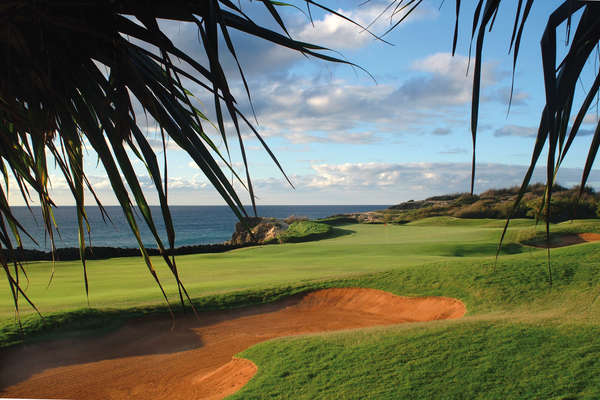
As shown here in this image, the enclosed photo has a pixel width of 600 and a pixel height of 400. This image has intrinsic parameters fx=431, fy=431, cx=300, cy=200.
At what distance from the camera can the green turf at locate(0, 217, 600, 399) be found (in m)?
4.36

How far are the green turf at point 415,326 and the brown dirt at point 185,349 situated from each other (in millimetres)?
346

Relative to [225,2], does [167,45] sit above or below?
below

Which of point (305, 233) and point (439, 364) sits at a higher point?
point (305, 233)

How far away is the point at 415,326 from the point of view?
599cm

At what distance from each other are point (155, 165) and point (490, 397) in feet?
13.2

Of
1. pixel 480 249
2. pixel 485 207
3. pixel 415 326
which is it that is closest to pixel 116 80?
pixel 415 326

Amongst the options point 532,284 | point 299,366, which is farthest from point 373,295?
point 299,366

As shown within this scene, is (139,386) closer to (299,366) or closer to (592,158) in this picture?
(299,366)

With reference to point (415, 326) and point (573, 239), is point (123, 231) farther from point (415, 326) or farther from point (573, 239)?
point (415, 326)

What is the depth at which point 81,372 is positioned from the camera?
6047mm

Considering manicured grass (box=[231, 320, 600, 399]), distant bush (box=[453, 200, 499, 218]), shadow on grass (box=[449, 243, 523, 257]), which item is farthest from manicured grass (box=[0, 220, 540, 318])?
distant bush (box=[453, 200, 499, 218])

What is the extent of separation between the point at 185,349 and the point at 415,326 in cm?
363

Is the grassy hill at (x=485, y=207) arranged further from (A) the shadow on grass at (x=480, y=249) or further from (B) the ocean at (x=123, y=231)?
(B) the ocean at (x=123, y=231)

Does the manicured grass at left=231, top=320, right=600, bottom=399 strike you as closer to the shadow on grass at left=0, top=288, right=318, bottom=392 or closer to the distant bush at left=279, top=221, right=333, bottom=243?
the shadow on grass at left=0, top=288, right=318, bottom=392
